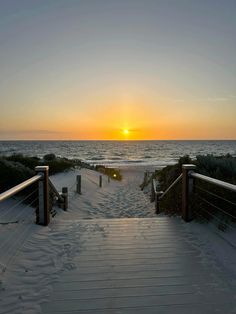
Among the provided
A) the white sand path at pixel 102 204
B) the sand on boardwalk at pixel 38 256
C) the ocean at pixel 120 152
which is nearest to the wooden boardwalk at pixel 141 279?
the sand on boardwalk at pixel 38 256

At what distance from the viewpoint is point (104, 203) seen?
1325cm

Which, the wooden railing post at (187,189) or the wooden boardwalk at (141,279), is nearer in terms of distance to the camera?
the wooden boardwalk at (141,279)

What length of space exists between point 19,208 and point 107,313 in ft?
22.6

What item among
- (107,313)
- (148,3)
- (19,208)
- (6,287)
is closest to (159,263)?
(107,313)

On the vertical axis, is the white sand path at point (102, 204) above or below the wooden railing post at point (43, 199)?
below

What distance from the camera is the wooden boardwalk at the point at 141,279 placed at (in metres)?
3.18

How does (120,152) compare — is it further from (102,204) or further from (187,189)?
(187,189)

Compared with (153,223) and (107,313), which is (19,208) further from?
(107,313)

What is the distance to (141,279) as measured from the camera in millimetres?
3807

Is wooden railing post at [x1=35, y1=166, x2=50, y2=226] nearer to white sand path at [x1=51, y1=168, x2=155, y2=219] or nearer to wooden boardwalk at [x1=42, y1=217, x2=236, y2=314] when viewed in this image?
wooden boardwalk at [x1=42, y1=217, x2=236, y2=314]

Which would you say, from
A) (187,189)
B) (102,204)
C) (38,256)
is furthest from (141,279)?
(102,204)

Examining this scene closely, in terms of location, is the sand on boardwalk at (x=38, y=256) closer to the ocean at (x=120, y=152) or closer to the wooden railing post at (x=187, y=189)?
the wooden railing post at (x=187, y=189)

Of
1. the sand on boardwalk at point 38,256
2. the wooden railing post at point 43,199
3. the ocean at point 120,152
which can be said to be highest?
the wooden railing post at point 43,199

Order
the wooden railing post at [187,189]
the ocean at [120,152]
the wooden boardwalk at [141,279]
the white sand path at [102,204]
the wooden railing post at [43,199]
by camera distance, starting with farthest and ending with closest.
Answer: the ocean at [120,152] → the white sand path at [102,204] → the wooden railing post at [187,189] → the wooden railing post at [43,199] → the wooden boardwalk at [141,279]
